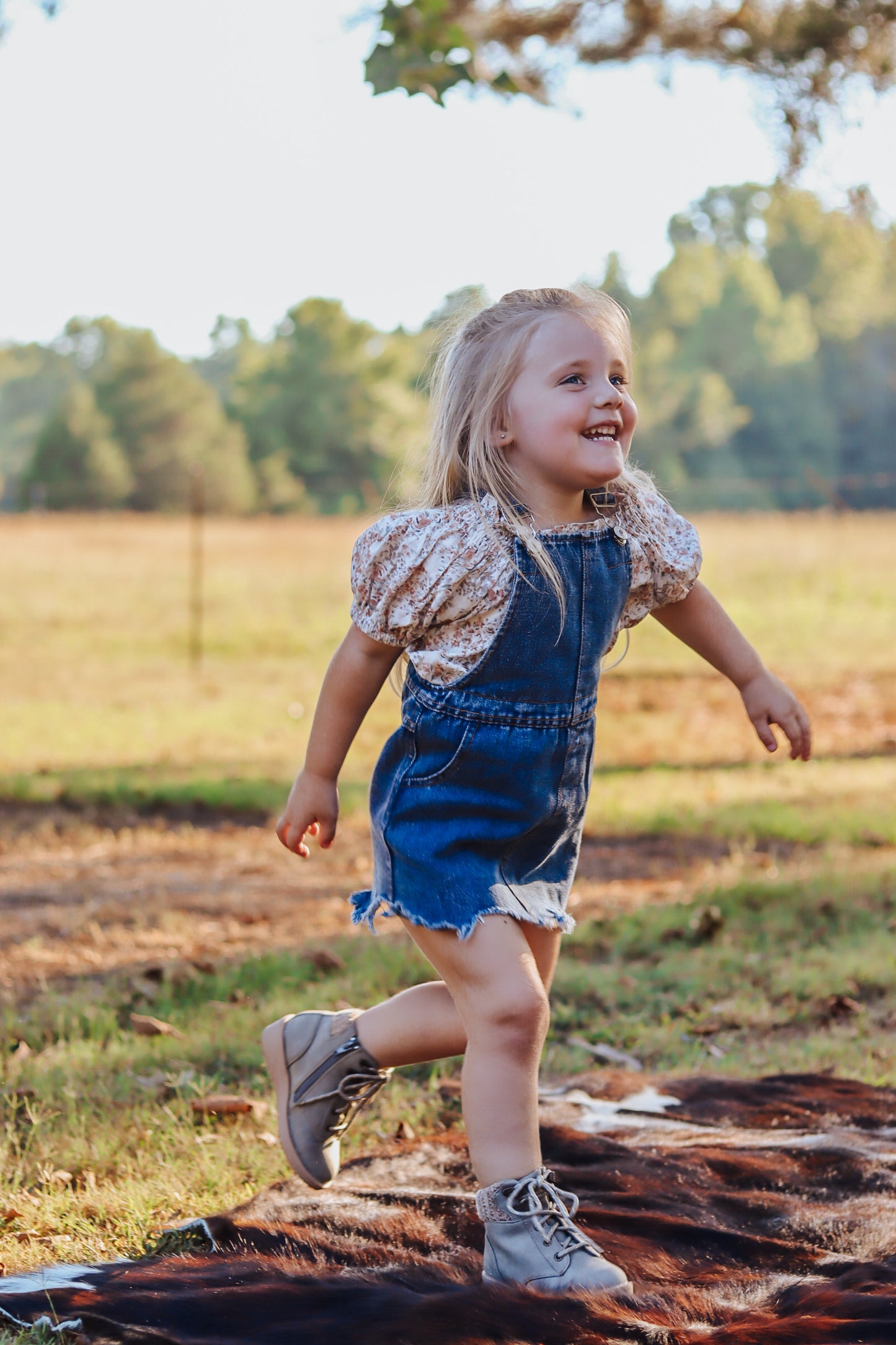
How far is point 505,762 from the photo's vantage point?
225cm

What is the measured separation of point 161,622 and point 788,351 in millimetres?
60060

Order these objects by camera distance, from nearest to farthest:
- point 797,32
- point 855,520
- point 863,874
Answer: point 863,874, point 797,32, point 855,520

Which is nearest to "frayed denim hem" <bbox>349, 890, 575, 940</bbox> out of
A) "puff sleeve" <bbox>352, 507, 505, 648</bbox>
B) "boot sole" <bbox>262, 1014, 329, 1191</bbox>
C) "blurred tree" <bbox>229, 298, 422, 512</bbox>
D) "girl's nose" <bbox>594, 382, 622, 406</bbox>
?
"boot sole" <bbox>262, 1014, 329, 1191</bbox>

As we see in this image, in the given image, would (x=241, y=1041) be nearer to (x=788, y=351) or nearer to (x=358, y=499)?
(x=358, y=499)

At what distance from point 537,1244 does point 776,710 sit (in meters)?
1.10

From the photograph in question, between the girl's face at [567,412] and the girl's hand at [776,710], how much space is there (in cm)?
54

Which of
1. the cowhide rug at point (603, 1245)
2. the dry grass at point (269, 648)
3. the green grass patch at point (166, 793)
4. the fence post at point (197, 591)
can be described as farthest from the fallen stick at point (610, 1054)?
the fence post at point (197, 591)

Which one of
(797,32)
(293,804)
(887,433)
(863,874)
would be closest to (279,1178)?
(293,804)

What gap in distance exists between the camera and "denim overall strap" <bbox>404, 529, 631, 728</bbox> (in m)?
2.26

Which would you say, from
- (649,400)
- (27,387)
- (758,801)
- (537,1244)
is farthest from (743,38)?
(27,387)

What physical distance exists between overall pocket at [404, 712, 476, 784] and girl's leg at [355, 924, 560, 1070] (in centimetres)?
29

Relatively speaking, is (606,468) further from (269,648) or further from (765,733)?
(269,648)

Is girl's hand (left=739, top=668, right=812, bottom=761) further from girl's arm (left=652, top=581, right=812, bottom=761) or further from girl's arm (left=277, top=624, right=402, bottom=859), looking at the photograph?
girl's arm (left=277, top=624, right=402, bottom=859)

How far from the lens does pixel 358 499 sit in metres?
42.9
